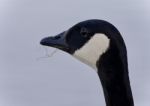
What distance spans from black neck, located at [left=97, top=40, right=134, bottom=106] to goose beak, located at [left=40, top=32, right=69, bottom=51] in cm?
41

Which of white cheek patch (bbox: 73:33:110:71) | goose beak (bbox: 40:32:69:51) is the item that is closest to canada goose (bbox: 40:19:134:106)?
white cheek patch (bbox: 73:33:110:71)

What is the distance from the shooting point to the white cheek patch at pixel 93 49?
21.2ft

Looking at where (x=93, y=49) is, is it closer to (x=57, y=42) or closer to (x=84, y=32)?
(x=84, y=32)

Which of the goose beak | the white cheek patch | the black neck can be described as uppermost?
the goose beak

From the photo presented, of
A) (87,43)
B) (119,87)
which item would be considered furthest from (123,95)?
(87,43)

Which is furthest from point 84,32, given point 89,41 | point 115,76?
point 115,76

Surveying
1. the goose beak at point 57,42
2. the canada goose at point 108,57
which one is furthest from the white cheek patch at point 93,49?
the goose beak at point 57,42

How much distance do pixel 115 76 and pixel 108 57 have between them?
0.15 m

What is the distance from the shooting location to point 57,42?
6758 mm

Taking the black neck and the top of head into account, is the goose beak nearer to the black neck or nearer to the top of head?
the top of head

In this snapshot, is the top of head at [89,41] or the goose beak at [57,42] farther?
the goose beak at [57,42]

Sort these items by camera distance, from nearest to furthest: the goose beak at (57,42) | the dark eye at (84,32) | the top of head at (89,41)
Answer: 1. the top of head at (89,41)
2. the dark eye at (84,32)
3. the goose beak at (57,42)

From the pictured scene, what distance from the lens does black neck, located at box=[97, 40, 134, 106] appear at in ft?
21.1

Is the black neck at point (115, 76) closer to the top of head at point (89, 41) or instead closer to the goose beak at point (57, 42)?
the top of head at point (89, 41)
